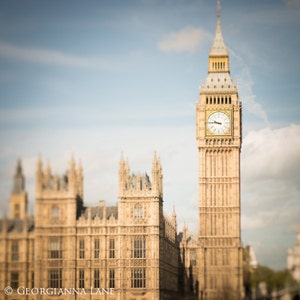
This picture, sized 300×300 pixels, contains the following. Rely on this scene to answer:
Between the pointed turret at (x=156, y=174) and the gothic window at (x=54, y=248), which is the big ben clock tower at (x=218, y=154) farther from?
the gothic window at (x=54, y=248)

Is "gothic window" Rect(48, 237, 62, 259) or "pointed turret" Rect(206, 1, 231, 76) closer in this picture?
"gothic window" Rect(48, 237, 62, 259)

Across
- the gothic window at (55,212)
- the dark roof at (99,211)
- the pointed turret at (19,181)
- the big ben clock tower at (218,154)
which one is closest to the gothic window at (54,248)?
the gothic window at (55,212)

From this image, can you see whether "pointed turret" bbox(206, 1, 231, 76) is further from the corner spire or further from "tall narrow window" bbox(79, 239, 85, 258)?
"tall narrow window" bbox(79, 239, 85, 258)

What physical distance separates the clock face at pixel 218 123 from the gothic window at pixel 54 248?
21.6 meters

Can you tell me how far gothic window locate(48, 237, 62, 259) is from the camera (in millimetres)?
85750

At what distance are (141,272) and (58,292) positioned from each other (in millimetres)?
7736

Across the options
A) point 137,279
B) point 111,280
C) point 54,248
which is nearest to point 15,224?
point 54,248

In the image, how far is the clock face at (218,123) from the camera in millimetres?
100312

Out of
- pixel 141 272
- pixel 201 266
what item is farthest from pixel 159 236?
pixel 201 266

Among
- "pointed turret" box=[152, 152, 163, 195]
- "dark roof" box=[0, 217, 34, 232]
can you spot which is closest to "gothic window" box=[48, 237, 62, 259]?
"dark roof" box=[0, 217, 34, 232]

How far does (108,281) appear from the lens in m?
87.6

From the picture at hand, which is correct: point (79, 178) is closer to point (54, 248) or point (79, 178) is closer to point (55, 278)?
point (54, 248)

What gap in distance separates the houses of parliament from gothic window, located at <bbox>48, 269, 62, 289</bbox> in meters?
0.08

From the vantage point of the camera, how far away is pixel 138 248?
291 ft
